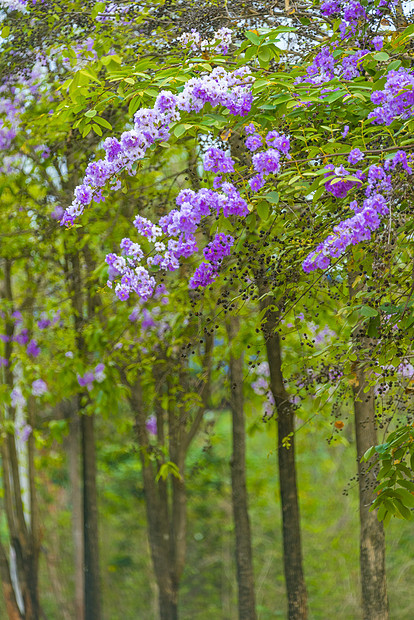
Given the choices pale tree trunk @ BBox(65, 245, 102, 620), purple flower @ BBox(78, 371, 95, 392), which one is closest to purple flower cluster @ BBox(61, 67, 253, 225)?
purple flower @ BBox(78, 371, 95, 392)

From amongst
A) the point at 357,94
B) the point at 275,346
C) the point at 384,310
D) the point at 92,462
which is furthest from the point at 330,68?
the point at 92,462

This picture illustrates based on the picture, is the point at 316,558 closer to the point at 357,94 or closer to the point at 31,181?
the point at 31,181

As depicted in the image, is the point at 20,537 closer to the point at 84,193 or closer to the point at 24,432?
the point at 24,432

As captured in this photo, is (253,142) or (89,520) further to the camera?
(89,520)

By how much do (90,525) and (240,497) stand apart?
1.83m

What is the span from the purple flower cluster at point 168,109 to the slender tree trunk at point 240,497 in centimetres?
322

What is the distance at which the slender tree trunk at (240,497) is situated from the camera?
6.81 m

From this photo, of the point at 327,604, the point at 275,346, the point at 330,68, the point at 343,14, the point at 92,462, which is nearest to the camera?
the point at 330,68

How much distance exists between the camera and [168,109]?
11.3 feet

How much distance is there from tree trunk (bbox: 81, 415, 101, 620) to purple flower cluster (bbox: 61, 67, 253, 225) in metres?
4.68

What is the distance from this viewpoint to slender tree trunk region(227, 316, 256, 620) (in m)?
6.81

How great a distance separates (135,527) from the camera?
1184 cm

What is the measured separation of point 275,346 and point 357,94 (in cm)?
272

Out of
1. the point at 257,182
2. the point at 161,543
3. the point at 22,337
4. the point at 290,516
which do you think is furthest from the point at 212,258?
the point at 22,337
